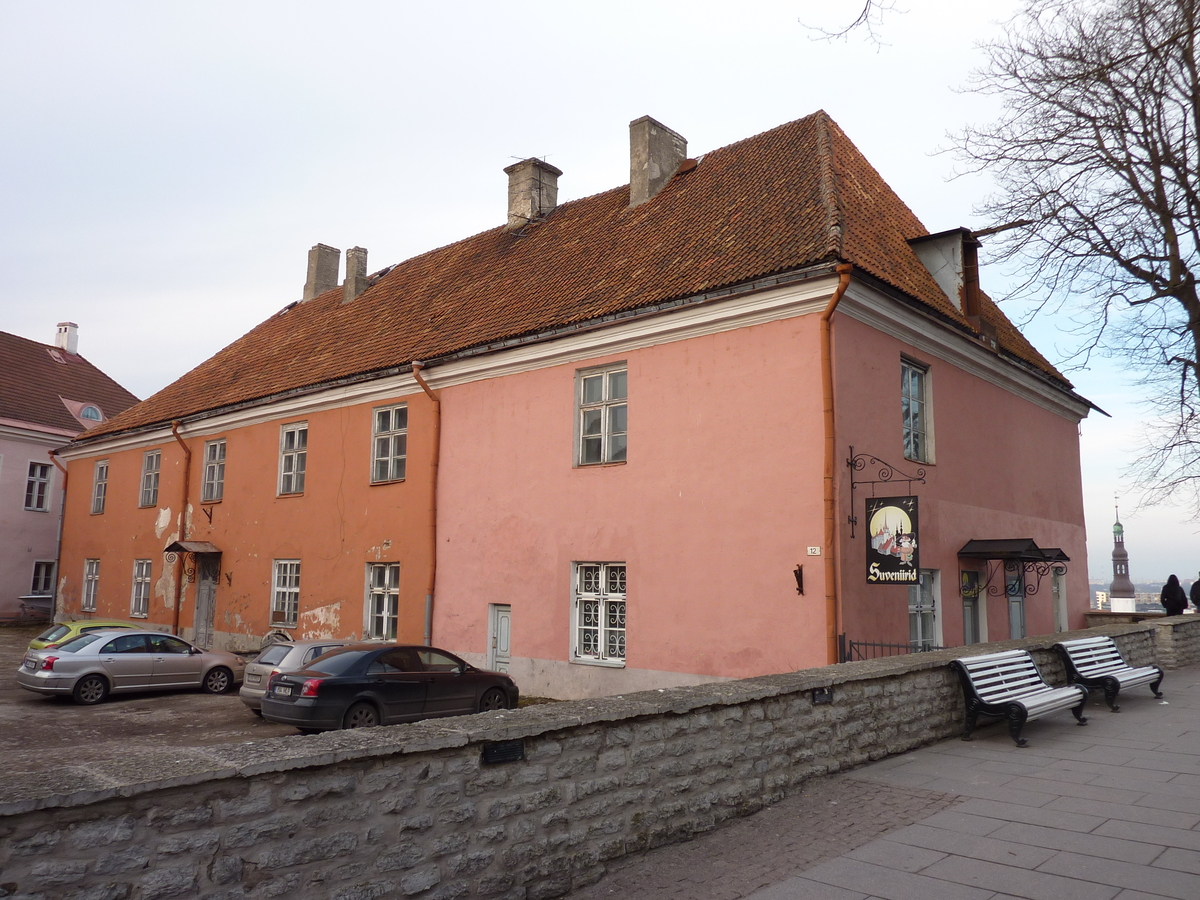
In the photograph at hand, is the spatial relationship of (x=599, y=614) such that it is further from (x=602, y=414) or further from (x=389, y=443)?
(x=389, y=443)

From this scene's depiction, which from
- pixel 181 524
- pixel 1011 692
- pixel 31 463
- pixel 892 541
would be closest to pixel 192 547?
pixel 181 524

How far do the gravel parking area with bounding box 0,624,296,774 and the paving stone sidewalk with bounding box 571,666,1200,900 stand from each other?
7.97 m

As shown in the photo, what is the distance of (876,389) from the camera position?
1309cm

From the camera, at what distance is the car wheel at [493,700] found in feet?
43.2

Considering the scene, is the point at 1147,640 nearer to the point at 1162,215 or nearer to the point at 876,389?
the point at 876,389

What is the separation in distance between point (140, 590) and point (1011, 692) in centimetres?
2360

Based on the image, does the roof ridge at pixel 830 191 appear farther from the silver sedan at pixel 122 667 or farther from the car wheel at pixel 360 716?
the silver sedan at pixel 122 667

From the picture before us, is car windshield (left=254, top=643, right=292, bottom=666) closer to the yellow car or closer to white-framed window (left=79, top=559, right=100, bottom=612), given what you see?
the yellow car

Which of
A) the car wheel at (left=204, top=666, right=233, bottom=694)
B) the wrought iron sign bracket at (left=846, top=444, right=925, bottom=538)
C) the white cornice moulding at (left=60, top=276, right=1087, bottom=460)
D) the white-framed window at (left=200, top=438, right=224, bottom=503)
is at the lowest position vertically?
the car wheel at (left=204, top=666, right=233, bottom=694)

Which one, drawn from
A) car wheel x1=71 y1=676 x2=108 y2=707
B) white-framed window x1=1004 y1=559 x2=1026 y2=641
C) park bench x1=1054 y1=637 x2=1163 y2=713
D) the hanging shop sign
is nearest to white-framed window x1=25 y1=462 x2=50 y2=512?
car wheel x1=71 y1=676 x2=108 y2=707

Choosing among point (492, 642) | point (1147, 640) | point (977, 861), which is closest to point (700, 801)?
point (977, 861)

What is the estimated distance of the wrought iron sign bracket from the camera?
12116 mm

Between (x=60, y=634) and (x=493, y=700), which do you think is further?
(x=60, y=634)

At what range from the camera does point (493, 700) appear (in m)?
13.4
